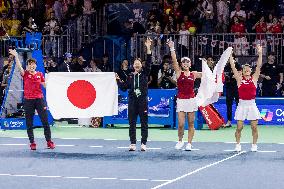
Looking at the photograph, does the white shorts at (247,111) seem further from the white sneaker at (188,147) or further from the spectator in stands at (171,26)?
the spectator in stands at (171,26)

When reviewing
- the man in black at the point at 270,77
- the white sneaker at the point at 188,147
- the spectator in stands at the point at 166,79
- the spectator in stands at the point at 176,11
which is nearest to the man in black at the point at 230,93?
the spectator in stands at the point at 166,79

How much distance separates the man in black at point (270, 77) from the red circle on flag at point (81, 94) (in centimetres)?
619

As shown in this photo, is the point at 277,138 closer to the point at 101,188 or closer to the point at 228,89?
the point at 228,89

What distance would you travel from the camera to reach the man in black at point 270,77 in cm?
2244

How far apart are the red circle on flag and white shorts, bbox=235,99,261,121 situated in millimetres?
4935

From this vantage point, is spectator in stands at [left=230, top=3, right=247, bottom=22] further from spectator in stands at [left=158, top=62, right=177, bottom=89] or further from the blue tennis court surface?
the blue tennis court surface

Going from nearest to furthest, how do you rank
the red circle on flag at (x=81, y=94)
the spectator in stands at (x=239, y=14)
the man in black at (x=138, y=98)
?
the man in black at (x=138, y=98)
the red circle on flag at (x=81, y=94)
the spectator in stands at (x=239, y=14)

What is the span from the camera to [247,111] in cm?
1479

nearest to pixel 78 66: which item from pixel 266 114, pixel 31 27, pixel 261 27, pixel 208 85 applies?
pixel 31 27

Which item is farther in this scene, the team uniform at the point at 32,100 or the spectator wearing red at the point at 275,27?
the spectator wearing red at the point at 275,27

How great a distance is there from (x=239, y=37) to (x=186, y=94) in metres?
9.25

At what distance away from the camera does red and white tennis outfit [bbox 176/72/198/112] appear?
15.0 m

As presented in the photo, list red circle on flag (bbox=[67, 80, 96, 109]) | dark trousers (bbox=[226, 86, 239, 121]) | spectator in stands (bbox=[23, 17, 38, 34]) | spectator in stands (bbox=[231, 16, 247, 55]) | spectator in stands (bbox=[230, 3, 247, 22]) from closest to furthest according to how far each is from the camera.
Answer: red circle on flag (bbox=[67, 80, 96, 109]), dark trousers (bbox=[226, 86, 239, 121]), spectator in stands (bbox=[231, 16, 247, 55]), spectator in stands (bbox=[230, 3, 247, 22]), spectator in stands (bbox=[23, 17, 38, 34])

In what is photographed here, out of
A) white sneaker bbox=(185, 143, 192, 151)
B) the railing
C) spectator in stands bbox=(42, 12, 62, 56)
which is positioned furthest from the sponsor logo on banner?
spectator in stands bbox=(42, 12, 62, 56)
